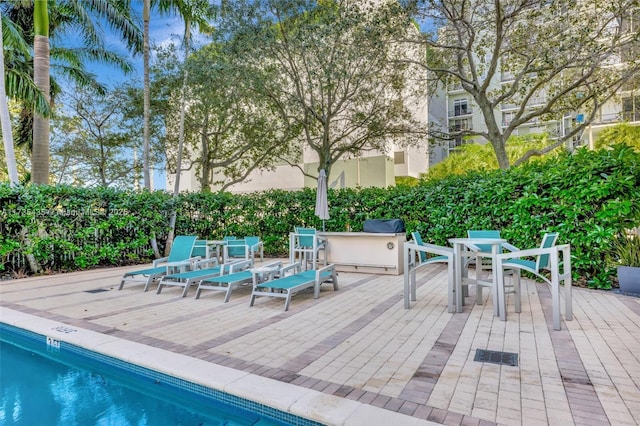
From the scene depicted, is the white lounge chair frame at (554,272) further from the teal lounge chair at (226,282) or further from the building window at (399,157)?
the building window at (399,157)

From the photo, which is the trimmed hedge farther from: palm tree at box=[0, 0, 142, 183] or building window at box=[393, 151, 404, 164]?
building window at box=[393, 151, 404, 164]

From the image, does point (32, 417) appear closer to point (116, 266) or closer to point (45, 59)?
point (116, 266)

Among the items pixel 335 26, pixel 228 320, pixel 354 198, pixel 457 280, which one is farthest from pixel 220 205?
pixel 457 280

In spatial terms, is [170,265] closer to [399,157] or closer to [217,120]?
[217,120]

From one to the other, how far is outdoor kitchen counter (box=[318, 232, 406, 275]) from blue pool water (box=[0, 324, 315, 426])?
18.9ft

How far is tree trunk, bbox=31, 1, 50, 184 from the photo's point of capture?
10180 millimetres

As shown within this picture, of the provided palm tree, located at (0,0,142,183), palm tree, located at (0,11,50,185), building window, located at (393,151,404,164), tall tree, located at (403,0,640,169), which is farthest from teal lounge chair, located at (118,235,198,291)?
building window, located at (393,151,404,164)

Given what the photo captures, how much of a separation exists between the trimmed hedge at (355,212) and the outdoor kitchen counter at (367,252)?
147cm

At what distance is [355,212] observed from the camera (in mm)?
10891

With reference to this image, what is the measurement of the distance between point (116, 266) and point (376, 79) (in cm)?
1026

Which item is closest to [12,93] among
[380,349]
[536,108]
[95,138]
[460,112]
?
[95,138]

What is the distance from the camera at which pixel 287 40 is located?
37.4ft

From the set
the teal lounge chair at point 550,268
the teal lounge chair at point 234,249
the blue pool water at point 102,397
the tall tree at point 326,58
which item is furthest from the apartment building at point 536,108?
the blue pool water at point 102,397

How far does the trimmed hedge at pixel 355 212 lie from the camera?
627cm
